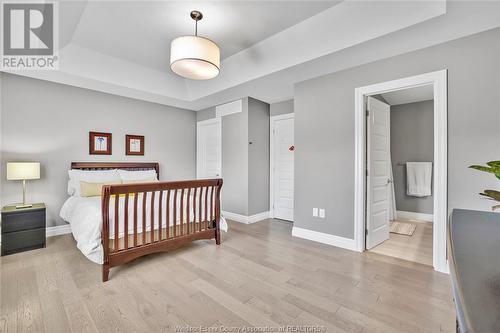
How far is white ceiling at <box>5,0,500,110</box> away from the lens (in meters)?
2.15

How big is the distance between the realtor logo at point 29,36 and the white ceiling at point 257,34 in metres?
0.11

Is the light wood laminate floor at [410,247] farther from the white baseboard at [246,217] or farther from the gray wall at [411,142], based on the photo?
the white baseboard at [246,217]

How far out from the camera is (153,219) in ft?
8.50

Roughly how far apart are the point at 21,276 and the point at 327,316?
2.88 meters

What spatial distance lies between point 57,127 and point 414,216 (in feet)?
22.1

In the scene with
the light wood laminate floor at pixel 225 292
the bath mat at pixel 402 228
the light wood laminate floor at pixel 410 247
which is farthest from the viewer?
the bath mat at pixel 402 228

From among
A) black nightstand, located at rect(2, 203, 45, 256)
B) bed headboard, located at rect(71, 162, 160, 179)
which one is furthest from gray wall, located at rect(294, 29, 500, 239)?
black nightstand, located at rect(2, 203, 45, 256)

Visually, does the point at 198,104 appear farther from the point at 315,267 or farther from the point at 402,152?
the point at 402,152

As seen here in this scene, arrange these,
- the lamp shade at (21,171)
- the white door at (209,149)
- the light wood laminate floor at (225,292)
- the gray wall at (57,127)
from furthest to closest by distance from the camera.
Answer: the white door at (209,149) < the gray wall at (57,127) < the lamp shade at (21,171) < the light wood laminate floor at (225,292)

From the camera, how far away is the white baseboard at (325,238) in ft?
9.96

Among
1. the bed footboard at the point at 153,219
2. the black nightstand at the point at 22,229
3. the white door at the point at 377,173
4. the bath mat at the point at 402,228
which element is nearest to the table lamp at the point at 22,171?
the black nightstand at the point at 22,229

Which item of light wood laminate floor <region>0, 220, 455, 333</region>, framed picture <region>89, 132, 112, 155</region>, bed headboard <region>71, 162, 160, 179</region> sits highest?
framed picture <region>89, 132, 112, 155</region>

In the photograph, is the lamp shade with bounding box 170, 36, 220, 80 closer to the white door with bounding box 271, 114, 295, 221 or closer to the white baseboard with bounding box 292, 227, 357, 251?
the white door with bounding box 271, 114, 295, 221

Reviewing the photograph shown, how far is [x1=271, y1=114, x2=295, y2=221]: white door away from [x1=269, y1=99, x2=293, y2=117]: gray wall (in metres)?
0.10
